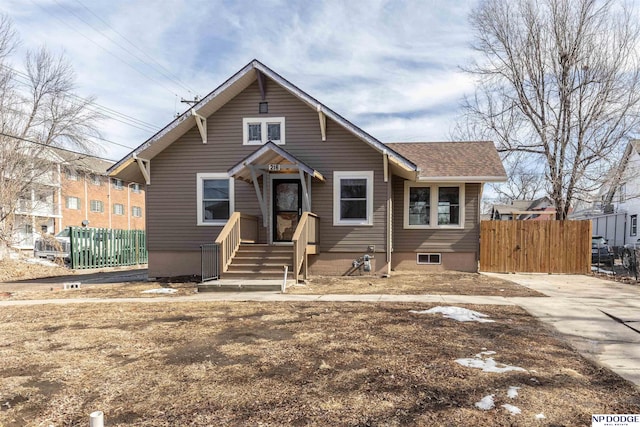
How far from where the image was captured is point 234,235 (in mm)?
11180

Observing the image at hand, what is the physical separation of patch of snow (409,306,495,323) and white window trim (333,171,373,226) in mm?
5410

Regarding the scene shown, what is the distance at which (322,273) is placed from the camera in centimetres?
1261

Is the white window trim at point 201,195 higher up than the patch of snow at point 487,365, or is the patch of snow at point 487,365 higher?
the white window trim at point 201,195

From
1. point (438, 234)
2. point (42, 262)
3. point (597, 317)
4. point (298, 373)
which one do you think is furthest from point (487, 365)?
point (42, 262)

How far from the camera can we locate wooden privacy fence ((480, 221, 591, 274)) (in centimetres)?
Answer: 1384

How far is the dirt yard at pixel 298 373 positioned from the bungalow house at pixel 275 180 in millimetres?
5979

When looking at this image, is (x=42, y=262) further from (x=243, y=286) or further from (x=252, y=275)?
(x=243, y=286)

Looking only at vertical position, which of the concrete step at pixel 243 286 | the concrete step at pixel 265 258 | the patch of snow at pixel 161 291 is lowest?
the patch of snow at pixel 161 291

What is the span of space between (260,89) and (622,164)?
660 inches

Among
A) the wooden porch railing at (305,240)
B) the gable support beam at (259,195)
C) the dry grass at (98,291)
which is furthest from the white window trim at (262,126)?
the dry grass at (98,291)

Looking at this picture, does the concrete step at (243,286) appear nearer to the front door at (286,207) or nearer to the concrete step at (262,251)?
the concrete step at (262,251)

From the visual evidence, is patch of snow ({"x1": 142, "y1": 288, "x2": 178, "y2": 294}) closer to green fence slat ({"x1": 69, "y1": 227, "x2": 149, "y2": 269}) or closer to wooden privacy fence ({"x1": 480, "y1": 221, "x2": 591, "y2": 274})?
green fence slat ({"x1": 69, "y1": 227, "x2": 149, "y2": 269})

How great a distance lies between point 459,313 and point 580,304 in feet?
9.59

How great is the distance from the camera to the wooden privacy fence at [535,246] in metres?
13.8
